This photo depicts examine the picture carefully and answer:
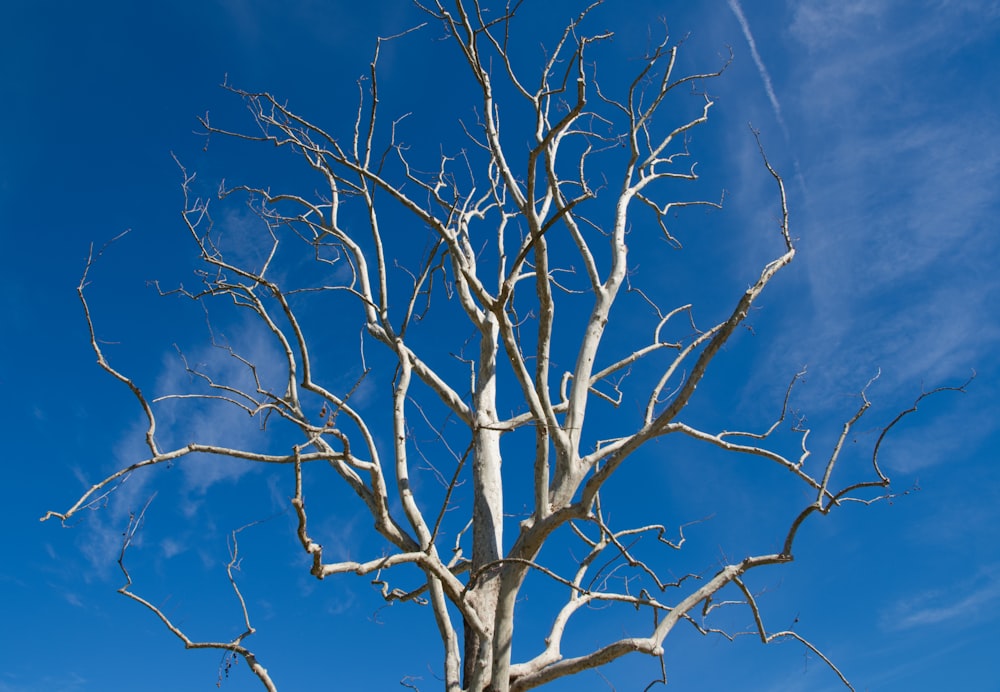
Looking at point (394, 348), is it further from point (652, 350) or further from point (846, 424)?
point (846, 424)

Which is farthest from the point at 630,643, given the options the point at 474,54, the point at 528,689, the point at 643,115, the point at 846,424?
the point at 643,115

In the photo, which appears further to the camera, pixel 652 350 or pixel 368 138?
pixel 652 350

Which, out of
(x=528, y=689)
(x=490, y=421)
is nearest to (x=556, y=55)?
(x=490, y=421)

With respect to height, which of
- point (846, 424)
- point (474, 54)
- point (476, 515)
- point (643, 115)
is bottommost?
point (846, 424)

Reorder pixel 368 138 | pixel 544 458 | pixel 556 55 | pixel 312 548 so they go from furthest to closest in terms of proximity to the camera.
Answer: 1. pixel 556 55
2. pixel 368 138
3. pixel 544 458
4. pixel 312 548

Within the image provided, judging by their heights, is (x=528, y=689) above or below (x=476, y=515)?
below

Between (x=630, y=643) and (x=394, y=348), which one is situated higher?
(x=394, y=348)

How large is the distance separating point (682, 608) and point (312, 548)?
2.01 m

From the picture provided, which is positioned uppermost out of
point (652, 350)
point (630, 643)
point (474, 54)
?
point (474, 54)

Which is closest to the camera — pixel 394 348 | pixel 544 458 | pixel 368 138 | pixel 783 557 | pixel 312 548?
pixel 312 548

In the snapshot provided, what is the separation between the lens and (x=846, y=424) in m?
4.09

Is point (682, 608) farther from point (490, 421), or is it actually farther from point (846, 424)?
point (490, 421)

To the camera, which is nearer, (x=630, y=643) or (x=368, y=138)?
(x=630, y=643)

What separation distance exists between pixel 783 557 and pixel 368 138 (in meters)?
3.70
